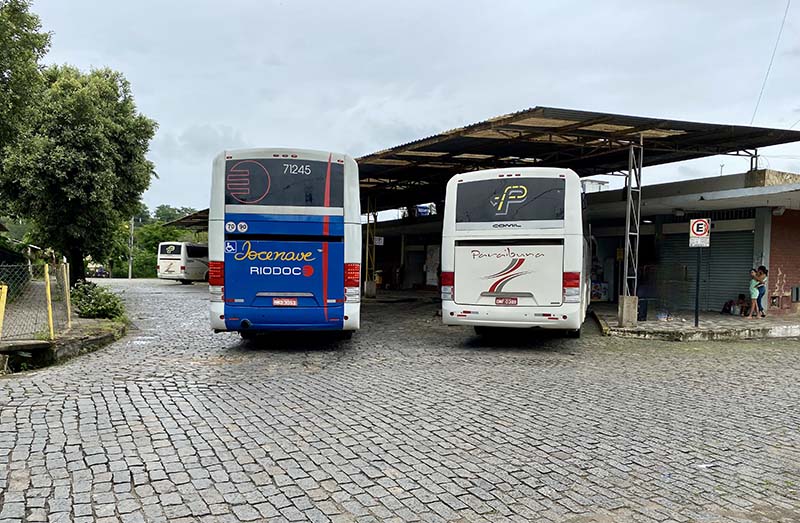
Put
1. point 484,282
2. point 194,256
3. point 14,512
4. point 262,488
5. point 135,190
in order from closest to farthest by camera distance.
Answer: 1. point 14,512
2. point 262,488
3. point 484,282
4. point 135,190
5. point 194,256

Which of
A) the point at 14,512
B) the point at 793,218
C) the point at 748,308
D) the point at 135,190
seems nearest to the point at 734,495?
the point at 14,512

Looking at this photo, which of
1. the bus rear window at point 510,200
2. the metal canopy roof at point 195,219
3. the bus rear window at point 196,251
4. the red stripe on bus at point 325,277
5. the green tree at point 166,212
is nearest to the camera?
→ the red stripe on bus at point 325,277

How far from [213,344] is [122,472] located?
6.68 m

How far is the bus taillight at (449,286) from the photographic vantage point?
10.3 m

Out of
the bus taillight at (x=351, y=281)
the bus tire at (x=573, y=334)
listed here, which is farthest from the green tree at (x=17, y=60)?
the bus tire at (x=573, y=334)

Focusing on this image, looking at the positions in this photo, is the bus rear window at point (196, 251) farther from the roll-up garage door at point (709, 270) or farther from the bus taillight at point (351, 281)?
the bus taillight at point (351, 281)

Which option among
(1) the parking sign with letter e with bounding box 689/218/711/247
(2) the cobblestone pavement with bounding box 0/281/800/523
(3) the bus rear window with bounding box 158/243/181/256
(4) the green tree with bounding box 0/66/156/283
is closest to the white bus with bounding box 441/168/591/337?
(2) the cobblestone pavement with bounding box 0/281/800/523

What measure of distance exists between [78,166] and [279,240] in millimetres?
10562

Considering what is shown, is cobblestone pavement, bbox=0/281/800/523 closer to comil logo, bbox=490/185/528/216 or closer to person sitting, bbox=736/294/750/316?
comil logo, bbox=490/185/528/216

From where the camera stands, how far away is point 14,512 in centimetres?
343

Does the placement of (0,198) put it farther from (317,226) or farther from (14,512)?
(14,512)

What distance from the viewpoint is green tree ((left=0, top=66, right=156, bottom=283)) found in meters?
16.2

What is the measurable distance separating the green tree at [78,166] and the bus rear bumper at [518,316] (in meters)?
12.2

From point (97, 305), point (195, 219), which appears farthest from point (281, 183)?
point (195, 219)
